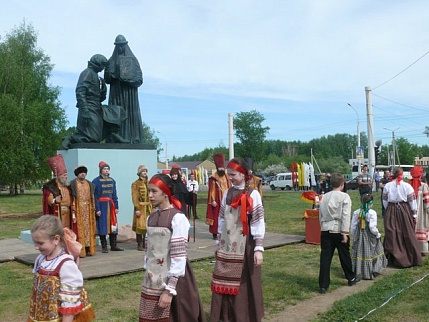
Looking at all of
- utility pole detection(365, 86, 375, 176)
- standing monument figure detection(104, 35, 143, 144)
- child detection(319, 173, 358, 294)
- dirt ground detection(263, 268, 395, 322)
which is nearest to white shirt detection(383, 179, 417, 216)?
dirt ground detection(263, 268, 395, 322)

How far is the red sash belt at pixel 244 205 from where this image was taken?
4.72 metres

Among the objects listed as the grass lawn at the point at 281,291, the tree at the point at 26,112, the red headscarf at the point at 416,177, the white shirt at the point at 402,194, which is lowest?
the grass lawn at the point at 281,291

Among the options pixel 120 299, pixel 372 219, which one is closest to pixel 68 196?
pixel 120 299

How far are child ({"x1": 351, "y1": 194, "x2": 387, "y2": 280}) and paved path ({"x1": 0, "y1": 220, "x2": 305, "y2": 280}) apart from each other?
2.68m

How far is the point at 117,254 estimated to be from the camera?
29.4 feet

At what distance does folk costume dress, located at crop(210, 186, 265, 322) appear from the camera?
472 centimetres

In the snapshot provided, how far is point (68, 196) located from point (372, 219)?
5154mm

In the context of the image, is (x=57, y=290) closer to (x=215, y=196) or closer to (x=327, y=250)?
(x=327, y=250)

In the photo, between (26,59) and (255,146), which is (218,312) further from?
(255,146)

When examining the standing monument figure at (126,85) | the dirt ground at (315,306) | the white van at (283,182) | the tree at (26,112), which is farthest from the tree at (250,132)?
the dirt ground at (315,306)

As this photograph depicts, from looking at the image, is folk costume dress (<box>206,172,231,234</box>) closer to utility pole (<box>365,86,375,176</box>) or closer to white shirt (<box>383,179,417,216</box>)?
white shirt (<box>383,179,417,216</box>)

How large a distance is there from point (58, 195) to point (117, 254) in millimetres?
1588

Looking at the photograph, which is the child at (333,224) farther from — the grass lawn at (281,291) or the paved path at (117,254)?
the paved path at (117,254)

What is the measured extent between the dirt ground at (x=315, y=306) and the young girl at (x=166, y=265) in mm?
1720
